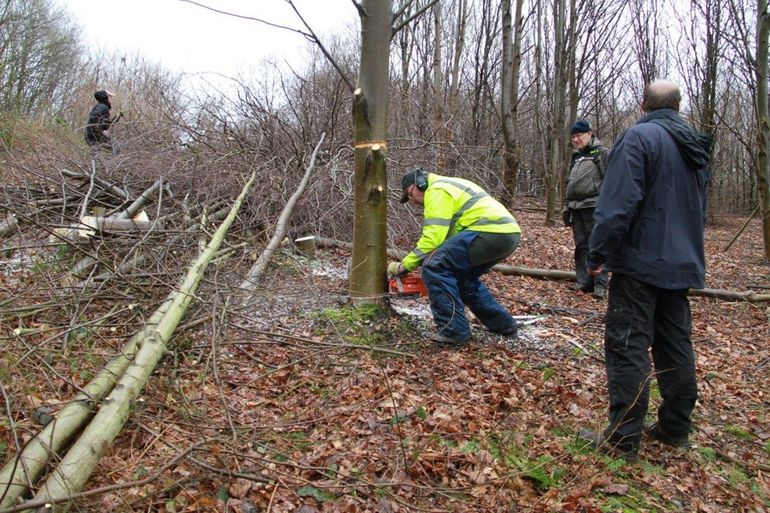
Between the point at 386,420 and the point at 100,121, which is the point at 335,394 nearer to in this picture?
the point at 386,420

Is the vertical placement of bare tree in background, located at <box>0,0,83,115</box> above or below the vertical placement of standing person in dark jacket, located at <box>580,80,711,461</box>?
above

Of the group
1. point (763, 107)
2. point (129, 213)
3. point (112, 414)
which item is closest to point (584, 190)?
point (763, 107)

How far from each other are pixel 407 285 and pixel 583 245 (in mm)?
2587

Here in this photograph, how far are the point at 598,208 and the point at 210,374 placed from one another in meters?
2.61

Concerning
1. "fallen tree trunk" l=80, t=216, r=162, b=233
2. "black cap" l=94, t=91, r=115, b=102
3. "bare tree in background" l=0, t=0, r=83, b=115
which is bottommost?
"fallen tree trunk" l=80, t=216, r=162, b=233

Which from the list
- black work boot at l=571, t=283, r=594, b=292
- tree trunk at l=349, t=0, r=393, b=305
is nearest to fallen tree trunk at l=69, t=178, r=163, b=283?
tree trunk at l=349, t=0, r=393, b=305

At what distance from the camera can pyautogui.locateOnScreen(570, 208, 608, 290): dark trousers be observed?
19.5ft

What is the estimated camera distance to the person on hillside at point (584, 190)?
574 cm

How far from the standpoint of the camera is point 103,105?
26.7 ft

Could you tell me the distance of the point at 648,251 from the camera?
2771 millimetres

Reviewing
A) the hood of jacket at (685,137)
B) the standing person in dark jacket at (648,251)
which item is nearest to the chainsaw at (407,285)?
the standing person in dark jacket at (648,251)

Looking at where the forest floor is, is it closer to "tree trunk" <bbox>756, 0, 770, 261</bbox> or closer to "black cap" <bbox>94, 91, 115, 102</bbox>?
"tree trunk" <bbox>756, 0, 770, 261</bbox>

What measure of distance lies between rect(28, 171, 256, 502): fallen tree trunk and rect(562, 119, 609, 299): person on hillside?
4.12 m

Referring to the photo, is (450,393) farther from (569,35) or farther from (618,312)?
(569,35)
